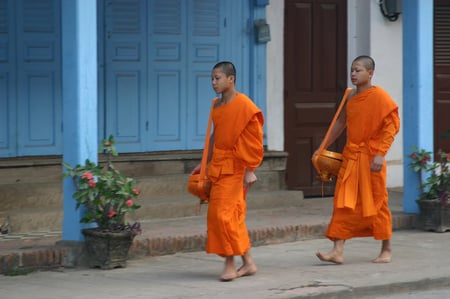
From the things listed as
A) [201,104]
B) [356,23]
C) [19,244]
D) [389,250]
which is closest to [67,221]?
[19,244]

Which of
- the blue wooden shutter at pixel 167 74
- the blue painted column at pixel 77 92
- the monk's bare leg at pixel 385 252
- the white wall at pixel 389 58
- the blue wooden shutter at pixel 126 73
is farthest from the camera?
the white wall at pixel 389 58

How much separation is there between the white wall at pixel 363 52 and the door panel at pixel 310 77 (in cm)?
10

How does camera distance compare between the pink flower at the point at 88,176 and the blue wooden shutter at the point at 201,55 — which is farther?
the blue wooden shutter at the point at 201,55

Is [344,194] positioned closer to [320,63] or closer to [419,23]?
[419,23]

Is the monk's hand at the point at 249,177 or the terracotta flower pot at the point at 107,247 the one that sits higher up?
the monk's hand at the point at 249,177

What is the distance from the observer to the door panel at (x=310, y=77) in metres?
13.4

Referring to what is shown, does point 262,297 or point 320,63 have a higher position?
point 320,63

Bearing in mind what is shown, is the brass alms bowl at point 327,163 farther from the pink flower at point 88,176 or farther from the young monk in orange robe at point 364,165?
the pink flower at point 88,176

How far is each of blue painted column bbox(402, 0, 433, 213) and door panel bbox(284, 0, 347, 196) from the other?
1796 mm

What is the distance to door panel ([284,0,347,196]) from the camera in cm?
1341

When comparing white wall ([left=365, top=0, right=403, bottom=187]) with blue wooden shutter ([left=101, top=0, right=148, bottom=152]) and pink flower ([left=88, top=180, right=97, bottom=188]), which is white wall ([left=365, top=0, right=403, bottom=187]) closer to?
blue wooden shutter ([left=101, top=0, right=148, bottom=152])

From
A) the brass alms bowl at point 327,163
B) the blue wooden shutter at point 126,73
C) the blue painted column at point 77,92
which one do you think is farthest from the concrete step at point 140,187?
the brass alms bowl at point 327,163

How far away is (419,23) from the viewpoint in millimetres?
11805

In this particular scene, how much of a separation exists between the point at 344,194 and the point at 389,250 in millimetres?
677
